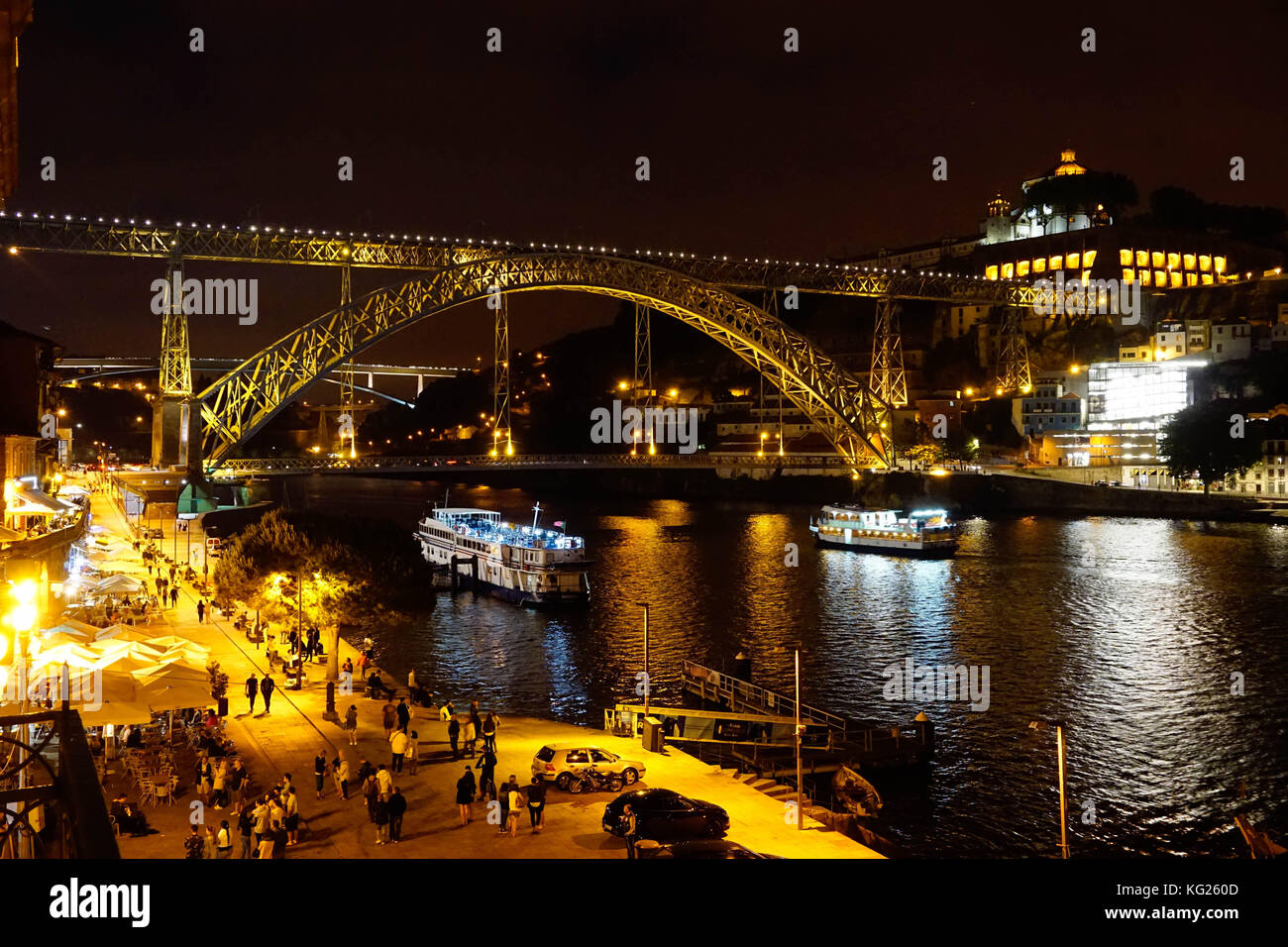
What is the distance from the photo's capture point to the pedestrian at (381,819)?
10.5m

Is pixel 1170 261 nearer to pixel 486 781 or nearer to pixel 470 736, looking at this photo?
pixel 470 736

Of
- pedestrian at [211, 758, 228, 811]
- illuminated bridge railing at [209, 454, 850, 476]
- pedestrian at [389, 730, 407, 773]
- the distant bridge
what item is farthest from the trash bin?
the distant bridge

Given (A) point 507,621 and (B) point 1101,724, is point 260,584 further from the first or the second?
(B) point 1101,724

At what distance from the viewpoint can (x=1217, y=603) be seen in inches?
1190

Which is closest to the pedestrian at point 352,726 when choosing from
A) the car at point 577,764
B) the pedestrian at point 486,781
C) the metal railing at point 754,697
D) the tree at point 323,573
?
the car at point 577,764

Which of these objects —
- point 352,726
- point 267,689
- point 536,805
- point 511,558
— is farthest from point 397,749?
point 511,558

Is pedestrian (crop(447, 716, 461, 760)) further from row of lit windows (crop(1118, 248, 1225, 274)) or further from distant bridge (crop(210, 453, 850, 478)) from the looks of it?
row of lit windows (crop(1118, 248, 1225, 274))

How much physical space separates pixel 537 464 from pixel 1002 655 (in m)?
36.0

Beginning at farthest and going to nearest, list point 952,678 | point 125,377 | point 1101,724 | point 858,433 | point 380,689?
point 125,377, point 858,433, point 952,678, point 1101,724, point 380,689

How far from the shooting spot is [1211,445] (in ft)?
190

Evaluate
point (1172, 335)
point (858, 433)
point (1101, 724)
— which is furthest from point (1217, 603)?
point (1172, 335)
